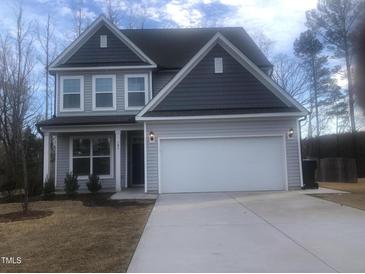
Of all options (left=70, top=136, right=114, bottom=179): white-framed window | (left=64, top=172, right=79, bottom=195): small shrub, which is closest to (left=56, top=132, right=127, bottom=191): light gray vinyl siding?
(left=70, top=136, right=114, bottom=179): white-framed window

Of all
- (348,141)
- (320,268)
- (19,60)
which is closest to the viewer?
(320,268)

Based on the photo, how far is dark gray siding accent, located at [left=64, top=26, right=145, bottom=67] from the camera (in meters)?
19.6

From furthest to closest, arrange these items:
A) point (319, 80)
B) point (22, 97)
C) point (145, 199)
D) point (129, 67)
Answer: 1. point (319, 80)
2. point (22, 97)
3. point (129, 67)
4. point (145, 199)

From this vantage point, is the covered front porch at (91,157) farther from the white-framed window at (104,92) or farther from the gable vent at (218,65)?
the gable vent at (218,65)

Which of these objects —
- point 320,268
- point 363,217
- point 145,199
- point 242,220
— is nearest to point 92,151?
point 145,199

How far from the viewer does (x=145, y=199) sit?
574 inches

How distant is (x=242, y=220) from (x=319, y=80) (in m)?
28.7

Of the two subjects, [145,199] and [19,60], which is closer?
[145,199]

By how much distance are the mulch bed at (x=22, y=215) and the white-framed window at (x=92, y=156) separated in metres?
7.33

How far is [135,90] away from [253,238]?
1287 cm

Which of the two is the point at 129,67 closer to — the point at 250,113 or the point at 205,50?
the point at 205,50

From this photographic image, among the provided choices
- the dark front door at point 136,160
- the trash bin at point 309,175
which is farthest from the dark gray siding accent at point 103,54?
the trash bin at point 309,175

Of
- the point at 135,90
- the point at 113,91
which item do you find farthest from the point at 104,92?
the point at 135,90

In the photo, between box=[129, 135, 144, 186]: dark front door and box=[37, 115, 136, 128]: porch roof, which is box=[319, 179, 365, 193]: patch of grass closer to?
box=[129, 135, 144, 186]: dark front door
